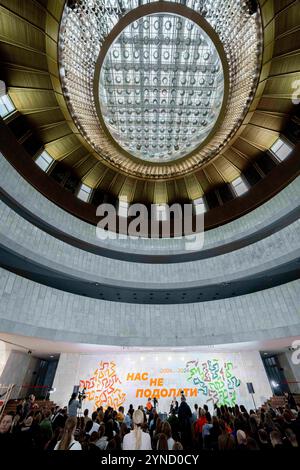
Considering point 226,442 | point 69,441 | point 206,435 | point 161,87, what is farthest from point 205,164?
point 69,441

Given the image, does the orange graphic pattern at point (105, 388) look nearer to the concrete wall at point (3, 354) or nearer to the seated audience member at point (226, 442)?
the concrete wall at point (3, 354)

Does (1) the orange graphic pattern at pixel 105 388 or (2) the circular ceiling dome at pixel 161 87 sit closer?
(2) the circular ceiling dome at pixel 161 87

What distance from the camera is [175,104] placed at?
12.1 m

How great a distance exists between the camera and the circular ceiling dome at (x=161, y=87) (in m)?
10.2

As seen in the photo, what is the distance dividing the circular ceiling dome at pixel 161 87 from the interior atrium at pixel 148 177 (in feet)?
0.24

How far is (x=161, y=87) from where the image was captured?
38.0 feet

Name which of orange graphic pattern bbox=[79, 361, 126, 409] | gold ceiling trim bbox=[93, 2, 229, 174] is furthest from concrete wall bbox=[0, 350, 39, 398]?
gold ceiling trim bbox=[93, 2, 229, 174]

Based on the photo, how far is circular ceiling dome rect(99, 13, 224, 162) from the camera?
1021 centimetres

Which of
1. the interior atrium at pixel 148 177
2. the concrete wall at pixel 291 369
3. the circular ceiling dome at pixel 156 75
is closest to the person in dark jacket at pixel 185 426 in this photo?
the interior atrium at pixel 148 177

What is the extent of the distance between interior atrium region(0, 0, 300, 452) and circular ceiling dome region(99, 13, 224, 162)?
0.07 m

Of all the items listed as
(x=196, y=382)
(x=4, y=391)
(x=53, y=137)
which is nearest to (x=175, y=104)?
(x=53, y=137)

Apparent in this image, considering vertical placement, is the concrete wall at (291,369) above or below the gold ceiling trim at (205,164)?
below

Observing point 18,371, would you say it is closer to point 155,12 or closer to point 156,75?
point 156,75

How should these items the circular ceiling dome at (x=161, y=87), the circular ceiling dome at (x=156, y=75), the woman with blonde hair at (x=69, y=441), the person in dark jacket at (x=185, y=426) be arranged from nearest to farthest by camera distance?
the woman with blonde hair at (x=69, y=441) → the person in dark jacket at (x=185, y=426) → the circular ceiling dome at (x=156, y=75) → the circular ceiling dome at (x=161, y=87)
